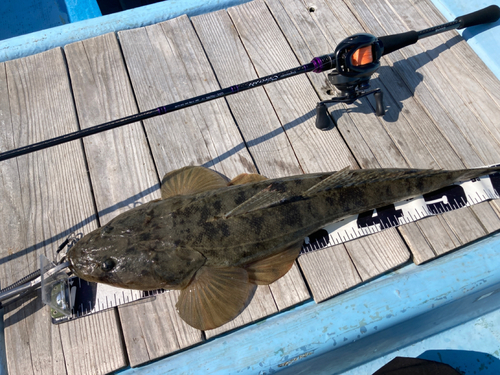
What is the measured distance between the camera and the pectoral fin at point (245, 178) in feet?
9.98

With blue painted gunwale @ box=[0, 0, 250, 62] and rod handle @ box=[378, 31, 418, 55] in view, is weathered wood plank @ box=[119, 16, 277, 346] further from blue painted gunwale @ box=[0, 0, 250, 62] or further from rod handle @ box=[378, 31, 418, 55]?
rod handle @ box=[378, 31, 418, 55]

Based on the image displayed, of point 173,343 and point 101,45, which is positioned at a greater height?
point 101,45

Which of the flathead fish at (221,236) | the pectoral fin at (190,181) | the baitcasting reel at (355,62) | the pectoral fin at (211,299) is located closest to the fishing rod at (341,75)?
the baitcasting reel at (355,62)

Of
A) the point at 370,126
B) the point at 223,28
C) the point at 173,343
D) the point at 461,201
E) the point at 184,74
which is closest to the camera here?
the point at 173,343

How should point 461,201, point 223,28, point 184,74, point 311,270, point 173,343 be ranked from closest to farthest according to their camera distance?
point 173,343 → point 311,270 → point 461,201 → point 184,74 → point 223,28

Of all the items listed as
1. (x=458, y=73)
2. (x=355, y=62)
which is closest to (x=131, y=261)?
(x=355, y=62)

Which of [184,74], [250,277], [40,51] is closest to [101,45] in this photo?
[40,51]

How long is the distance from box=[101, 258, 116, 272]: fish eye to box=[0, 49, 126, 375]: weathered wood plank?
48 centimetres

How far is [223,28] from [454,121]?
2794 millimetres

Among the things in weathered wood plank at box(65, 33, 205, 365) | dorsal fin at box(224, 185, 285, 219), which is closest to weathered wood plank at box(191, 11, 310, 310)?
dorsal fin at box(224, 185, 285, 219)

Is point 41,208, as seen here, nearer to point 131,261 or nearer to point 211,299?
point 131,261

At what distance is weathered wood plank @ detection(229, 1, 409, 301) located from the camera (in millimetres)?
2842

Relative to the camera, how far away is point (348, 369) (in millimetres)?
3156

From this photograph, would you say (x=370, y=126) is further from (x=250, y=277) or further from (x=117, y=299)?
(x=117, y=299)
